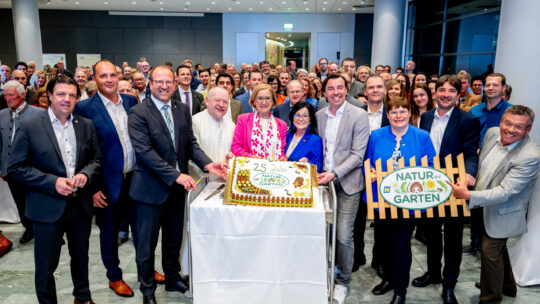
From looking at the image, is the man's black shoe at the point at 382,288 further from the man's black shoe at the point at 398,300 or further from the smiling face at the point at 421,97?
the smiling face at the point at 421,97

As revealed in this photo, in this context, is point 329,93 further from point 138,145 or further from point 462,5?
point 462,5

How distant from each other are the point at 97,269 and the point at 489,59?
8964 millimetres

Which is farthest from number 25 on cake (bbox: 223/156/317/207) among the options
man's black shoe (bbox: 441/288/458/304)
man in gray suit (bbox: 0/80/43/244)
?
man in gray suit (bbox: 0/80/43/244)

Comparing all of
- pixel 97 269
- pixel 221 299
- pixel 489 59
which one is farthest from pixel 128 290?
pixel 489 59

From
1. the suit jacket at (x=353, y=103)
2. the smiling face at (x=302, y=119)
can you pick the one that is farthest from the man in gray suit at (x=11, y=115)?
the suit jacket at (x=353, y=103)

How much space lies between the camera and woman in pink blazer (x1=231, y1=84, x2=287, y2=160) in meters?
3.05

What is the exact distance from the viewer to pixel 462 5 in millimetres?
9703

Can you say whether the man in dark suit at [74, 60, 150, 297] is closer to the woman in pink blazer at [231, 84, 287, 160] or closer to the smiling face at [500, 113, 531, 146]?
the woman in pink blazer at [231, 84, 287, 160]

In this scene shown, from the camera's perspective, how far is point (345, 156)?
2.90 metres

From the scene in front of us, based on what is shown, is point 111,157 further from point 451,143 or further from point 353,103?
point 451,143

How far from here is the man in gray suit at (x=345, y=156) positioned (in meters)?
2.88

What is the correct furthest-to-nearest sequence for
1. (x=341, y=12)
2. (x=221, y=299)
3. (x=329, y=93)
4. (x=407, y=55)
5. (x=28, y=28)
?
(x=341, y=12)
(x=407, y=55)
(x=28, y=28)
(x=329, y=93)
(x=221, y=299)

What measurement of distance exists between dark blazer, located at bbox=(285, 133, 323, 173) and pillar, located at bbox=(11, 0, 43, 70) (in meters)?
13.4

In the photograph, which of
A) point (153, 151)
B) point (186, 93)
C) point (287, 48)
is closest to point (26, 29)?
point (186, 93)
